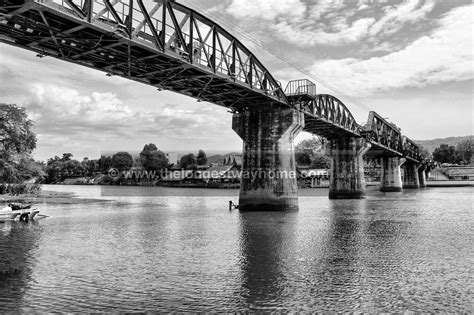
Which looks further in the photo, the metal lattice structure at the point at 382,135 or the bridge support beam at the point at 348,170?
the metal lattice structure at the point at 382,135

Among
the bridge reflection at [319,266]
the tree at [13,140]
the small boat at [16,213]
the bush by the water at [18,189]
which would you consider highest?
the tree at [13,140]

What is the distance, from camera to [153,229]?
33812mm

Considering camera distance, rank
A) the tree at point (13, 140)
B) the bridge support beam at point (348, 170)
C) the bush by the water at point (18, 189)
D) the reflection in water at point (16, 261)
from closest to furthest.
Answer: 1. the reflection in water at point (16, 261)
2. the tree at point (13, 140)
3. the bush by the water at point (18, 189)
4. the bridge support beam at point (348, 170)

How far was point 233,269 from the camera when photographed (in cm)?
1889

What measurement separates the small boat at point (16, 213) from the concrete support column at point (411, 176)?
501 ft

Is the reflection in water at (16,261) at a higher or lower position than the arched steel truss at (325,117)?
→ lower

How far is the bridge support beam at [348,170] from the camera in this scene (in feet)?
264

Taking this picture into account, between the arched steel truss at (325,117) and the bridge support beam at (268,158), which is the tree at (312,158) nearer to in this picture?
the arched steel truss at (325,117)

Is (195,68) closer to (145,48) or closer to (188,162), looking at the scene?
(145,48)

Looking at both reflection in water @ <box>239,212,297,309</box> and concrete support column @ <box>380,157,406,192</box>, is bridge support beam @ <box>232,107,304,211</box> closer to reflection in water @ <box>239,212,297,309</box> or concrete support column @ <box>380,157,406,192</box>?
reflection in water @ <box>239,212,297,309</box>

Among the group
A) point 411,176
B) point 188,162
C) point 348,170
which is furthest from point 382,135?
point 188,162

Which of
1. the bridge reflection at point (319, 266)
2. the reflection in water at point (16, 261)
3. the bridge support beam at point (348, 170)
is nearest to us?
the reflection in water at point (16, 261)

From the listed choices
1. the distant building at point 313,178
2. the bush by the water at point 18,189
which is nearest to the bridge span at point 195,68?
the bush by the water at point 18,189

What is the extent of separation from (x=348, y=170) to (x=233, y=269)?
221 feet
